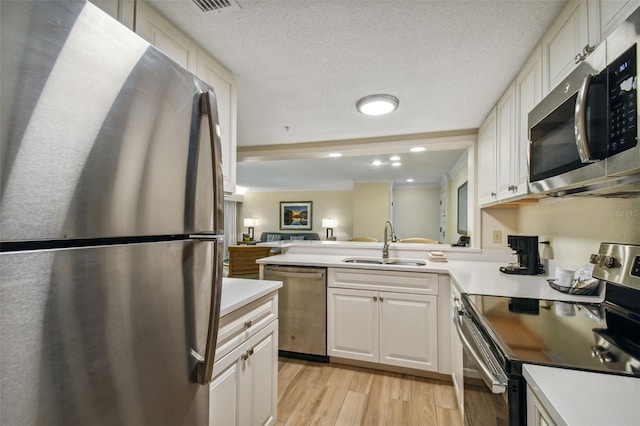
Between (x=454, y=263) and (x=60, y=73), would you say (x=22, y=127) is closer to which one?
(x=60, y=73)

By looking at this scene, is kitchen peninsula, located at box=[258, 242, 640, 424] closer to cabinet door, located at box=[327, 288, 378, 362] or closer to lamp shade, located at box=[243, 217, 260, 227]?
cabinet door, located at box=[327, 288, 378, 362]

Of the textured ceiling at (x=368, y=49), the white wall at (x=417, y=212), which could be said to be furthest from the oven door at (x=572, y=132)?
the white wall at (x=417, y=212)

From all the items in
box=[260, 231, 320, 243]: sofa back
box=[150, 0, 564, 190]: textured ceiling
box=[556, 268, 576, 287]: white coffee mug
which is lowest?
box=[260, 231, 320, 243]: sofa back

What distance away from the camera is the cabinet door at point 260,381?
131 centimetres

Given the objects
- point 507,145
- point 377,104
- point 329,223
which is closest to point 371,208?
point 329,223

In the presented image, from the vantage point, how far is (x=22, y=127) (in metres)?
0.44

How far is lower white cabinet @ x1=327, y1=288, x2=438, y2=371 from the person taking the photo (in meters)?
2.22

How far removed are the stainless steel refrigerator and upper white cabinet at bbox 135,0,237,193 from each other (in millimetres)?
707

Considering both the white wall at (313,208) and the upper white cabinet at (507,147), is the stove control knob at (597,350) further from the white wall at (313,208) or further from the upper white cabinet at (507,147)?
the white wall at (313,208)

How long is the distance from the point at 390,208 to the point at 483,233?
14.2 feet

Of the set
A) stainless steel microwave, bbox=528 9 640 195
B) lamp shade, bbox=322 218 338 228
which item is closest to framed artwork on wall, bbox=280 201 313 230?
lamp shade, bbox=322 218 338 228

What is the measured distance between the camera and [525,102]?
159 centimetres

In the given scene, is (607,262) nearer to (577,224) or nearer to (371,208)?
(577,224)

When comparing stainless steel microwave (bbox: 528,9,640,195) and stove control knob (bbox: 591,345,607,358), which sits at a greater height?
stainless steel microwave (bbox: 528,9,640,195)
